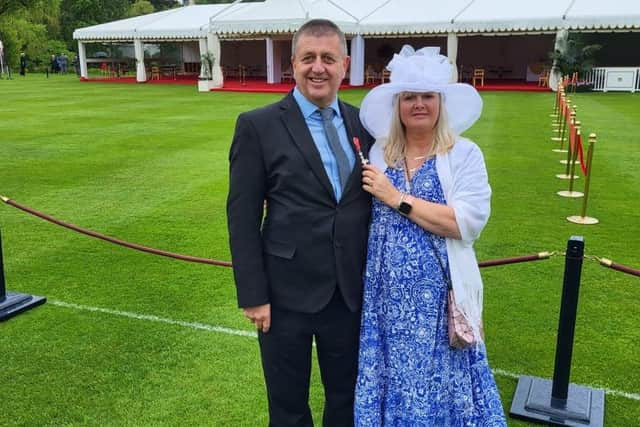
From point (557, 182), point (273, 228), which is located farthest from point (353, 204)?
point (557, 182)

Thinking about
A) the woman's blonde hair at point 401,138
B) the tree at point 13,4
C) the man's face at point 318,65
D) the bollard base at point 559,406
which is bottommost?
the bollard base at point 559,406

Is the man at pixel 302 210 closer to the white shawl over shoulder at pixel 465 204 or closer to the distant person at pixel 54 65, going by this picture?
the white shawl over shoulder at pixel 465 204

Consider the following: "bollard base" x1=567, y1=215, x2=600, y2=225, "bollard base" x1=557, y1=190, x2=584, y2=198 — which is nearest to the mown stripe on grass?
"bollard base" x1=567, y1=215, x2=600, y2=225

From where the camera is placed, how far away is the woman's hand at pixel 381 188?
7.61 feet

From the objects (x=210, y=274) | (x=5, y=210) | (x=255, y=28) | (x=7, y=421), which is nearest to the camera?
(x=7, y=421)

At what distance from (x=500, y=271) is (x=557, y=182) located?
12.7ft

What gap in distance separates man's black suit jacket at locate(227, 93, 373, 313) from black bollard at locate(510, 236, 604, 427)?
1.29 meters

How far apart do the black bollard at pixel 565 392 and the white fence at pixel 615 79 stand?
22788 mm

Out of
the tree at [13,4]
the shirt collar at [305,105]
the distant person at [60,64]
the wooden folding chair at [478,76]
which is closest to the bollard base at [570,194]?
the shirt collar at [305,105]

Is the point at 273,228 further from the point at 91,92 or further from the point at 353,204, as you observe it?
the point at 91,92

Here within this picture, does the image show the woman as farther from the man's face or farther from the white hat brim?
the man's face

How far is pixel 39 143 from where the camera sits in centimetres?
1241

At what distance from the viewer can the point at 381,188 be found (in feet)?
7.61

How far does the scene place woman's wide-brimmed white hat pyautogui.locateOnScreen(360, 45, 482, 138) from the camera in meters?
2.35
